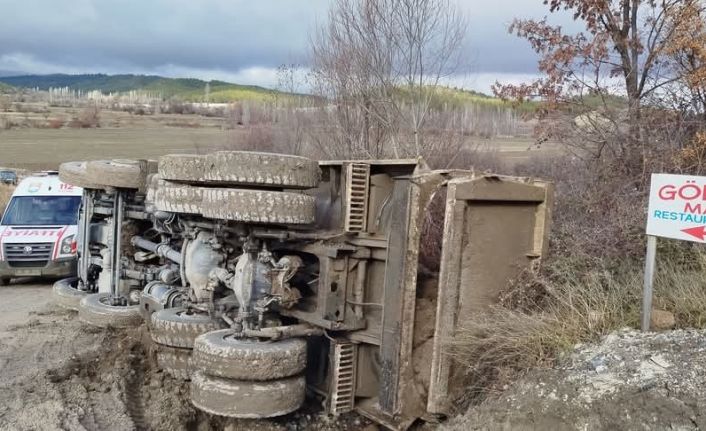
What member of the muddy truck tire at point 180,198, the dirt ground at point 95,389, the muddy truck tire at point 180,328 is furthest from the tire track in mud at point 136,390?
the muddy truck tire at point 180,198

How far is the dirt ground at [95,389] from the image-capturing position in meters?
5.14

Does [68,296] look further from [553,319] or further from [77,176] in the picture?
[553,319]

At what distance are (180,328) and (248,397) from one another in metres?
1.27

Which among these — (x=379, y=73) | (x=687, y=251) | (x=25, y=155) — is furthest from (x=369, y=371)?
(x=25, y=155)

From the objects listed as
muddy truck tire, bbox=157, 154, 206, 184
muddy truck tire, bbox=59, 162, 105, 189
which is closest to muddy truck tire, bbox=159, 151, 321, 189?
muddy truck tire, bbox=157, 154, 206, 184

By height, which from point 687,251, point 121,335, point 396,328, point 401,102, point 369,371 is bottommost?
point 121,335

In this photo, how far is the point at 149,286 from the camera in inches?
283

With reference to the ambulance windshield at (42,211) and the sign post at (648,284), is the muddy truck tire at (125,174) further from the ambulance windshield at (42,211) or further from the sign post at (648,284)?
the ambulance windshield at (42,211)

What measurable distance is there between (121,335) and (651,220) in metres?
5.35

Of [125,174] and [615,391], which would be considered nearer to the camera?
[615,391]

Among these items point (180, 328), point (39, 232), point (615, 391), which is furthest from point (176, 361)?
point (39, 232)

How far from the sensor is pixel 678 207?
13.1ft

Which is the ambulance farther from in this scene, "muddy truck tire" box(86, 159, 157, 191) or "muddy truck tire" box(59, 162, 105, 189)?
"muddy truck tire" box(86, 159, 157, 191)

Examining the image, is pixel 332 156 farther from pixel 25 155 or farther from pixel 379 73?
pixel 25 155
